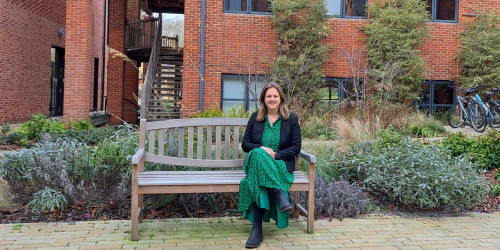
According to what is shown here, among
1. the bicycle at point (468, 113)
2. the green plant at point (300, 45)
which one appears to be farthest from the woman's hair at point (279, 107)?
the bicycle at point (468, 113)

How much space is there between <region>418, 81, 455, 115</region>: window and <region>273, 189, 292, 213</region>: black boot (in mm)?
10152

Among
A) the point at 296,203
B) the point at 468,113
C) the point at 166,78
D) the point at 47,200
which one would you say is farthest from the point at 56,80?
the point at 296,203

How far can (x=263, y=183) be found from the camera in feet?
12.4

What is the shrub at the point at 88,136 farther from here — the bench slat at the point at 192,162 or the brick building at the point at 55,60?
the bench slat at the point at 192,162

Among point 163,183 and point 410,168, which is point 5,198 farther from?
point 410,168

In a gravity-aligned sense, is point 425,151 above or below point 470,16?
below

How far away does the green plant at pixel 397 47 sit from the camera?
11992mm

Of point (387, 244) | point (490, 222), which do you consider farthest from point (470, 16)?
point (387, 244)

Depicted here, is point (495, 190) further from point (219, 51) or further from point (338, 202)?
point (219, 51)

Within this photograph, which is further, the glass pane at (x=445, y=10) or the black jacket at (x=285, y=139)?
the glass pane at (x=445, y=10)

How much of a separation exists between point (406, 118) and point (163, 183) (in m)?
8.08

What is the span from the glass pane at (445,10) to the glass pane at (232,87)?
6.18 meters

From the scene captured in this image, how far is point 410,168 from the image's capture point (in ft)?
16.3

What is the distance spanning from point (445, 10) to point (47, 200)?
12314 millimetres
